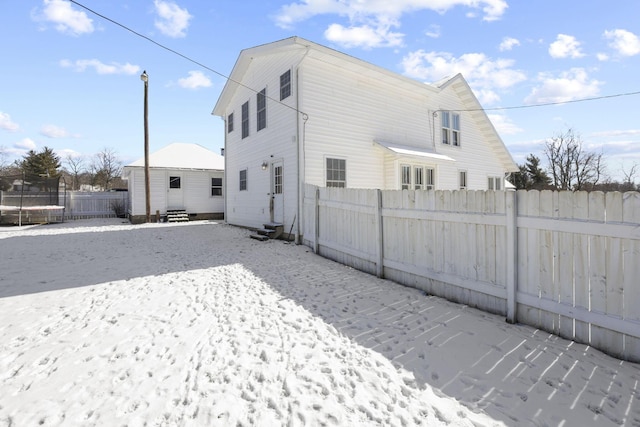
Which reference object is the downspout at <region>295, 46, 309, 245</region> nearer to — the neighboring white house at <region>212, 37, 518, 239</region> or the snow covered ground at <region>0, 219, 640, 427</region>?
the neighboring white house at <region>212, 37, 518, 239</region>

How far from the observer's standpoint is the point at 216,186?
64.8ft

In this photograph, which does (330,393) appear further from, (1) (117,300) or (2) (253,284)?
(1) (117,300)

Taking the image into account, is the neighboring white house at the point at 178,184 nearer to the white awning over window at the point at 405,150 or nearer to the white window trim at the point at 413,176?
the white awning over window at the point at 405,150

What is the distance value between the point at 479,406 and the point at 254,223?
11140mm

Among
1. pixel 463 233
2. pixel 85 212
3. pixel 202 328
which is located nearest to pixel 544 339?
pixel 463 233

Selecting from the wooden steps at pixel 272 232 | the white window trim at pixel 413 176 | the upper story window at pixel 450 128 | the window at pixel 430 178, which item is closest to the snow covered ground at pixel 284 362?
the wooden steps at pixel 272 232

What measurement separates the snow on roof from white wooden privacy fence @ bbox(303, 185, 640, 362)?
1601 cm

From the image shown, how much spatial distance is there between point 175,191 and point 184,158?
244cm

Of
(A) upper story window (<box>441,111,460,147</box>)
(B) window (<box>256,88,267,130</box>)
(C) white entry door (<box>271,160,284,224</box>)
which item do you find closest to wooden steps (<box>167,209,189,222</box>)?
(B) window (<box>256,88,267,130</box>)

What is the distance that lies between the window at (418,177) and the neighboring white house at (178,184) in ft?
39.8

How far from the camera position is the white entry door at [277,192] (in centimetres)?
1053

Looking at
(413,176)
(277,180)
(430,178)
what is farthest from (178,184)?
(430,178)

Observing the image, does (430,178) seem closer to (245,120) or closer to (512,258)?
(245,120)

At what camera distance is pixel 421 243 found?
4.92 meters
